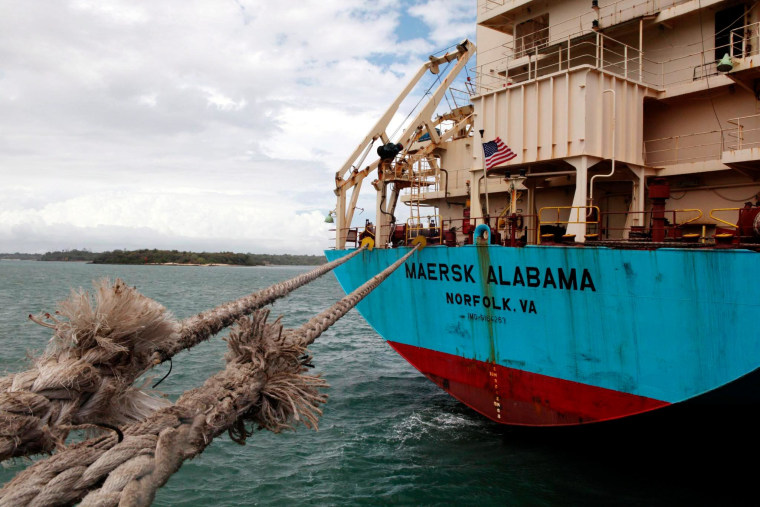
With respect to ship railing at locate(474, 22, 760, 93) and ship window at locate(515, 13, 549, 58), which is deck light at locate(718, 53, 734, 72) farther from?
ship window at locate(515, 13, 549, 58)

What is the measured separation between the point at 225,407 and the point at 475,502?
6034 millimetres

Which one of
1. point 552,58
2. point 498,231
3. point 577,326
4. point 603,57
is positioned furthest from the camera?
point 552,58

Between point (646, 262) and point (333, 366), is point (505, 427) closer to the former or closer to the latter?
point (646, 262)

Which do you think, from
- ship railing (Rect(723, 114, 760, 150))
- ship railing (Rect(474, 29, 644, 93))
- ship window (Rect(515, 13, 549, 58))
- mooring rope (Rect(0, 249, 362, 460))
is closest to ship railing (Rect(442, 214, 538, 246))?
ship railing (Rect(474, 29, 644, 93))

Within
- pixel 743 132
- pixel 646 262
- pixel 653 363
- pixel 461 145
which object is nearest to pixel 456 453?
pixel 653 363

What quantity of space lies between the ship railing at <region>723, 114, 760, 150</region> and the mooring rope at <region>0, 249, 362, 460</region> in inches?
418

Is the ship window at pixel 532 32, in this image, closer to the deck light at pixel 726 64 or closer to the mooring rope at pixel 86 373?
the deck light at pixel 726 64

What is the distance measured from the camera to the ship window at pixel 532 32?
12750 mm

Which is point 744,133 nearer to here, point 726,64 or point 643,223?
point 726,64

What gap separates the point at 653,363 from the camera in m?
7.34

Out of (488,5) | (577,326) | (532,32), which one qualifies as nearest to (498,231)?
(577,326)

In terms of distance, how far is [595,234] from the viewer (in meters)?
9.13

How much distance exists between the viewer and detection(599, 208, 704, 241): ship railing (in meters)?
8.25

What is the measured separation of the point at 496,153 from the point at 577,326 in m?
3.99
